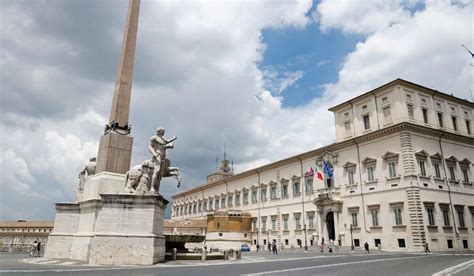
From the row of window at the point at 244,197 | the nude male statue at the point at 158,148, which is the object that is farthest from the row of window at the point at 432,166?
the nude male statue at the point at 158,148

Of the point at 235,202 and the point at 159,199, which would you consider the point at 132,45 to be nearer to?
the point at 159,199

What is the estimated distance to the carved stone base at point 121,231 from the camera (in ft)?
40.0

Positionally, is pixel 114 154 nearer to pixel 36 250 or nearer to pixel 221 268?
pixel 221 268

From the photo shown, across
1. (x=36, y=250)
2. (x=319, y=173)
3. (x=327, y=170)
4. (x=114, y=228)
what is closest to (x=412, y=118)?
(x=327, y=170)

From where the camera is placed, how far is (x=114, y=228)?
494 inches

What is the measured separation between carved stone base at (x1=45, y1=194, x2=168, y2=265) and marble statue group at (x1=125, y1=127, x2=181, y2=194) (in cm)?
58

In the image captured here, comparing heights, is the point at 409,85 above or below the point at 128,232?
above

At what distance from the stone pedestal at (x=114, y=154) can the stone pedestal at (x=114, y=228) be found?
0.31 metres

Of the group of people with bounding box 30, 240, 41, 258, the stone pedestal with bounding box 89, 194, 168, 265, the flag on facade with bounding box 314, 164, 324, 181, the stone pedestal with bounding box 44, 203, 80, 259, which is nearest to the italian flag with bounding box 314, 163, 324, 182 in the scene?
the flag on facade with bounding box 314, 164, 324, 181

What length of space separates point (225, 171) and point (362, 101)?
177 ft

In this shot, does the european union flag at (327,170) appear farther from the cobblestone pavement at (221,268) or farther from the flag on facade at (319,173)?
the cobblestone pavement at (221,268)

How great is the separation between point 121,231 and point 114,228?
0.27 metres

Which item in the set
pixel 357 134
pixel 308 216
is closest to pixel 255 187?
pixel 308 216

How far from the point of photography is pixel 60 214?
15336 mm
